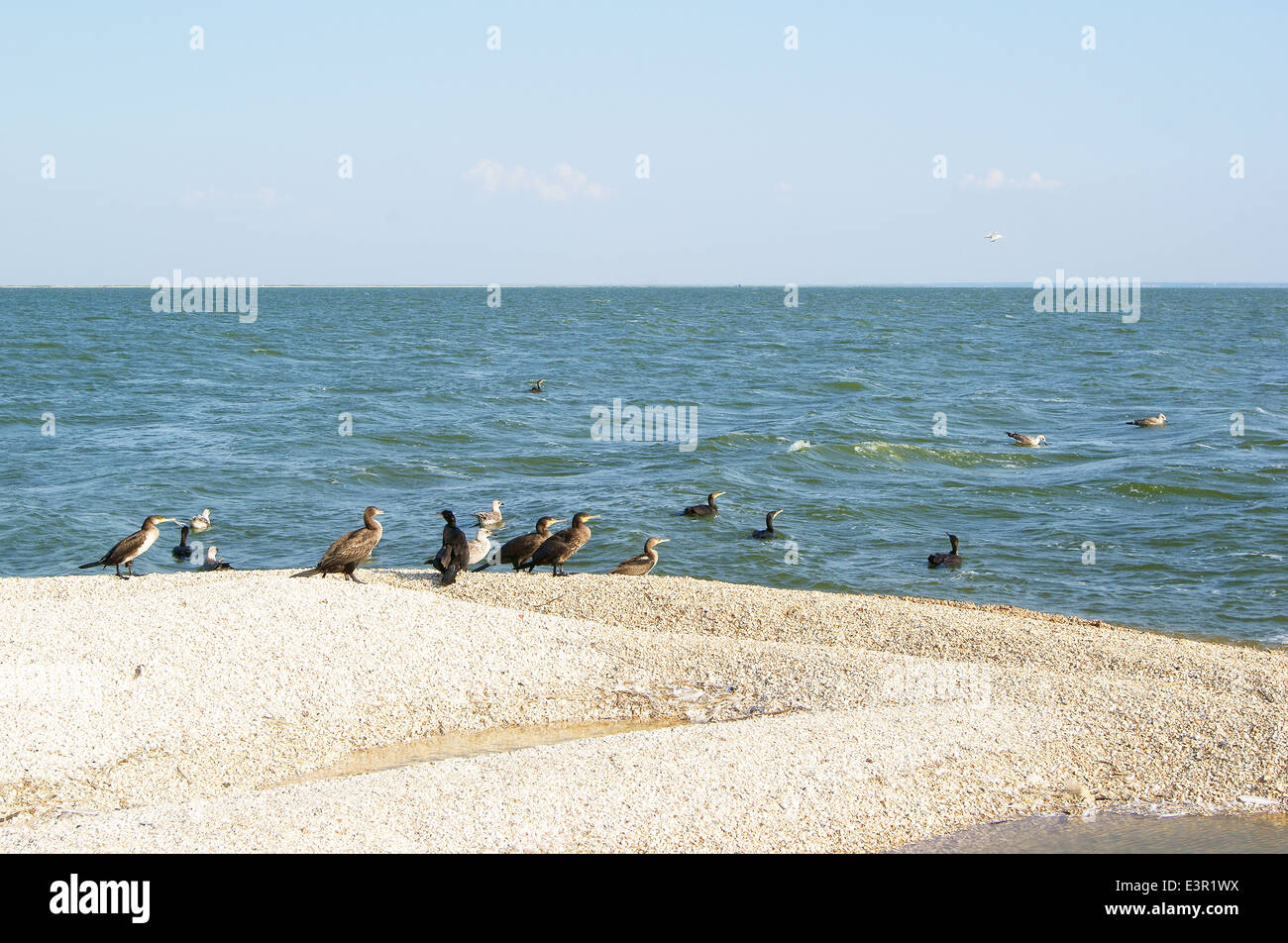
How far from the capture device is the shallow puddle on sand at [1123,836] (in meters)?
7.04

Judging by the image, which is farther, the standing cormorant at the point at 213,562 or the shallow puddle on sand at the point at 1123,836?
the standing cormorant at the point at 213,562

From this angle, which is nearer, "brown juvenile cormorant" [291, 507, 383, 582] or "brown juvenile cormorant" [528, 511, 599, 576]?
"brown juvenile cormorant" [291, 507, 383, 582]

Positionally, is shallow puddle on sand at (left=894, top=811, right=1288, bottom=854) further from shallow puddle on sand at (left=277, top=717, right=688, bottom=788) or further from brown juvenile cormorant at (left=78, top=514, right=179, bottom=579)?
brown juvenile cormorant at (left=78, top=514, right=179, bottom=579)

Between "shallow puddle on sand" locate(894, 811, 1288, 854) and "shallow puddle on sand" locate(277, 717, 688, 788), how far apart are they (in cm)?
290

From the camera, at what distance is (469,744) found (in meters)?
9.00

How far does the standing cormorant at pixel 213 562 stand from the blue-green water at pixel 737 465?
442 mm

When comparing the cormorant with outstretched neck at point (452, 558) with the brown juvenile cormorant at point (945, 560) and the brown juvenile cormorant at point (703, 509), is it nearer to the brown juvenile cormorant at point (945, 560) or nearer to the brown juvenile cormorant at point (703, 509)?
the brown juvenile cormorant at point (703, 509)

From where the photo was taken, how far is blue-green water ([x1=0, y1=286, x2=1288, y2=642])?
1681 centimetres

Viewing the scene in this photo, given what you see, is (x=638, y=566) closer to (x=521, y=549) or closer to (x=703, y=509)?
(x=521, y=549)

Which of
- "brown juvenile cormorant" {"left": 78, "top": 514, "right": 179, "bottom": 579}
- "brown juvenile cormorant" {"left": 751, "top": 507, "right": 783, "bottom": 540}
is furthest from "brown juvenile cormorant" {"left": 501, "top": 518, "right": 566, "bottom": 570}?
"brown juvenile cormorant" {"left": 78, "top": 514, "right": 179, "bottom": 579}

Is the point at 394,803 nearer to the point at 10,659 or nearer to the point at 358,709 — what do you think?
the point at 358,709

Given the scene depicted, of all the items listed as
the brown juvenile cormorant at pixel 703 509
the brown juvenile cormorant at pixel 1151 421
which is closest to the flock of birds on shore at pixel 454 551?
the brown juvenile cormorant at pixel 703 509
